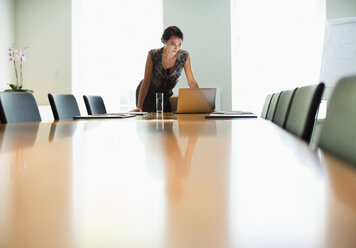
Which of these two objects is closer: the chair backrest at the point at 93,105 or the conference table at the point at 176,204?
the conference table at the point at 176,204

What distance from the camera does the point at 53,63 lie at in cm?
441

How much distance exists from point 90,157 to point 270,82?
4.00 metres

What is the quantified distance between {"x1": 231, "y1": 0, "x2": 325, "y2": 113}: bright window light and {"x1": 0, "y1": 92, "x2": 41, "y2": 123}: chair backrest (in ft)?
9.48

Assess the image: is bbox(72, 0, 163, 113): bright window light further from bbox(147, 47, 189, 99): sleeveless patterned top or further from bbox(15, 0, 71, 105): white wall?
bbox(147, 47, 189, 99): sleeveless patterned top

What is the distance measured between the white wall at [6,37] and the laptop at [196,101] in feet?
10.9

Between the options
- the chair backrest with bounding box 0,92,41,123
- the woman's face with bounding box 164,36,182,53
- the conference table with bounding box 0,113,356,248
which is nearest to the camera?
the conference table with bounding box 0,113,356,248

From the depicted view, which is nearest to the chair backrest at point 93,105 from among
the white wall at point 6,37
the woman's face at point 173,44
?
the woman's face at point 173,44

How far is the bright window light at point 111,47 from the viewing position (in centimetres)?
436

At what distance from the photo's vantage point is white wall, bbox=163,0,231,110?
4.07 metres

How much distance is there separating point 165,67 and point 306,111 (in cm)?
166

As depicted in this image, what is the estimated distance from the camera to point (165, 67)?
2.57 metres

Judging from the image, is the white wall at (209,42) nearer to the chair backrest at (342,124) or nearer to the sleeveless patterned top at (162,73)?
the sleeveless patterned top at (162,73)

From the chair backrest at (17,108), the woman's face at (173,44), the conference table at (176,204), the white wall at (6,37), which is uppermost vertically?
the white wall at (6,37)

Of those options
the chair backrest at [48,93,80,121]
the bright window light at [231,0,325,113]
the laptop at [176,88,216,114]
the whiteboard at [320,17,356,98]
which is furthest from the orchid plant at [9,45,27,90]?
the whiteboard at [320,17,356,98]
